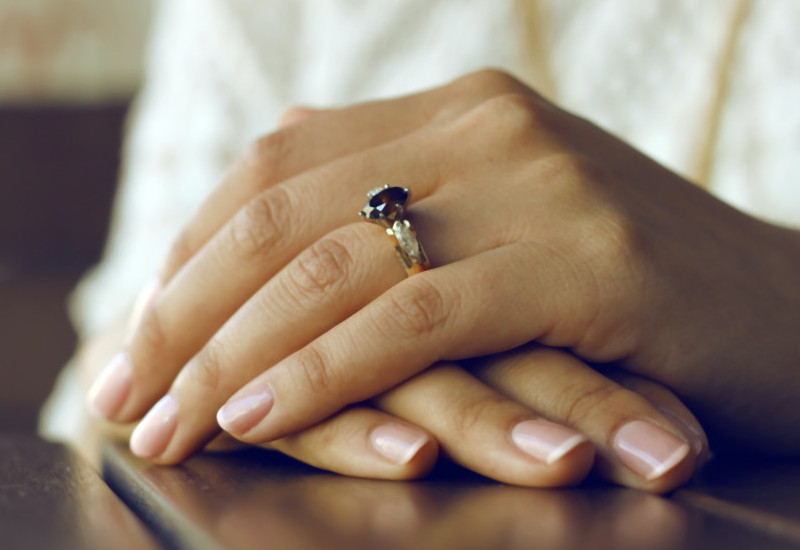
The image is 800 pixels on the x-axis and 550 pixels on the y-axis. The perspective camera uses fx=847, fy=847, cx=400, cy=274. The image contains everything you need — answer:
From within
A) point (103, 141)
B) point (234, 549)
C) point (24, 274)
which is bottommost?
point (234, 549)

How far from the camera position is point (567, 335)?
0.40 meters

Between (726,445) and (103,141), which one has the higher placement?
(103,141)

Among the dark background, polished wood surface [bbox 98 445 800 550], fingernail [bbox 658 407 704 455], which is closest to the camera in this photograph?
polished wood surface [bbox 98 445 800 550]

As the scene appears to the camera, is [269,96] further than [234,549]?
Yes

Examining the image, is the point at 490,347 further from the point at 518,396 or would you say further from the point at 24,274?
the point at 24,274

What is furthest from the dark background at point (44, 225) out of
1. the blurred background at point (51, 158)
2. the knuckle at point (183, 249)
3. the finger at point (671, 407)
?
the finger at point (671, 407)

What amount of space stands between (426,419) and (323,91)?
628 mm

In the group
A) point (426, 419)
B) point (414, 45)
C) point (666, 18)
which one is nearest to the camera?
point (426, 419)

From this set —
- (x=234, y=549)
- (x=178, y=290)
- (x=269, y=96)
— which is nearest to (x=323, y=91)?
(x=269, y=96)

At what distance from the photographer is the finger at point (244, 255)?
1.53 ft

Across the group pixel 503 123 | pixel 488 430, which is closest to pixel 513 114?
pixel 503 123

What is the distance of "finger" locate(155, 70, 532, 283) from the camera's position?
1.70 feet

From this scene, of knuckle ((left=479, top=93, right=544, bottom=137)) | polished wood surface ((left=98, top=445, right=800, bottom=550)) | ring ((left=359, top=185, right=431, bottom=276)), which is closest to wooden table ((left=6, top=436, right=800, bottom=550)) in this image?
polished wood surface ((left=98, top=445, right=800, bottom=550))

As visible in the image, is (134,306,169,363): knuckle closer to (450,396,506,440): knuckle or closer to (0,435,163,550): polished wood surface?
(0,435,163,550): polished wood surface
